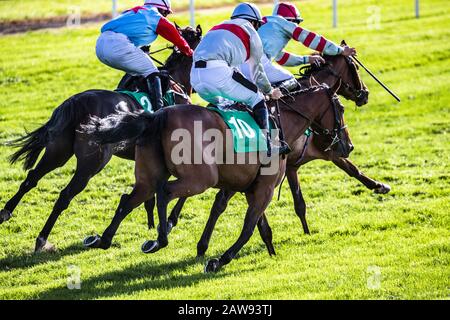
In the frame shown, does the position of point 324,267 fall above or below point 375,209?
above

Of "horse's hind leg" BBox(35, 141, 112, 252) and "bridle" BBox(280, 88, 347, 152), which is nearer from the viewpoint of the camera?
"bridle" BBox(280, 88, 347, 152)

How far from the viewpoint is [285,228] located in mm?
11047

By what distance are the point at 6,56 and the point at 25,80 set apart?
84.8 inches

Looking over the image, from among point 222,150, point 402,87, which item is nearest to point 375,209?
point 222,150

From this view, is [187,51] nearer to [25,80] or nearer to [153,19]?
[153,19]

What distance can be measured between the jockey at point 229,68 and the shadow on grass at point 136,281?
4.89 ft

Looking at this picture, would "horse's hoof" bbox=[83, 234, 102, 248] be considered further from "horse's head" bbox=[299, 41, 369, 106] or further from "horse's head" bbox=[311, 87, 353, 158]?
"horse's head" bbox=[299, 41, 369, 106]

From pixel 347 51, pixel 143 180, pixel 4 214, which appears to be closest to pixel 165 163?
pixel 143 180

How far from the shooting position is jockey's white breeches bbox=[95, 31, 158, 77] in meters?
10.7

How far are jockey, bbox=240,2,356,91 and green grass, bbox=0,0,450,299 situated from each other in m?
1.96

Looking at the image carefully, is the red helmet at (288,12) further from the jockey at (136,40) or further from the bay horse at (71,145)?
the bay horse at (71,145)

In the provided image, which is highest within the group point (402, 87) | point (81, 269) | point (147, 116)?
point (147, 116)

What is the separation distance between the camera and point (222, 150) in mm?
8539

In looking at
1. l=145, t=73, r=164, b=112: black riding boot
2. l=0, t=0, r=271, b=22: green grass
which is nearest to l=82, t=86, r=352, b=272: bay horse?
l=145, t=73, r=164, b=112: black riding boot
